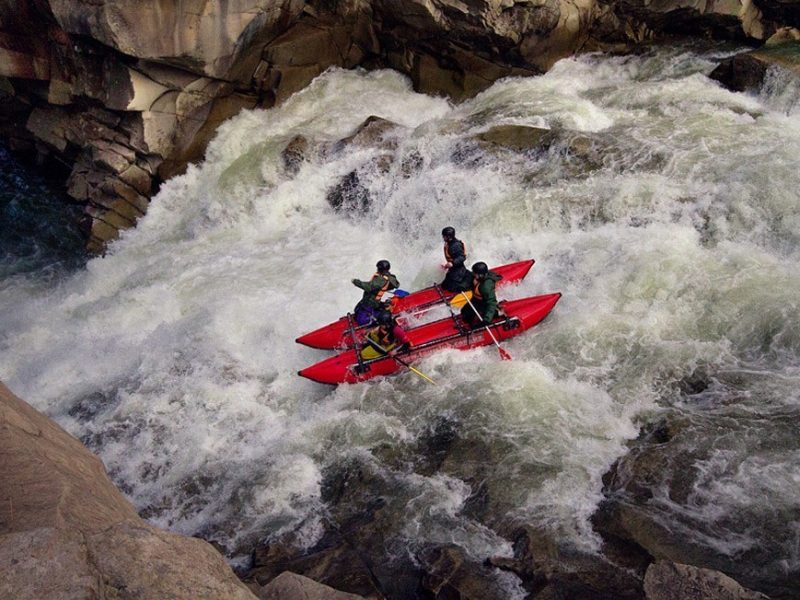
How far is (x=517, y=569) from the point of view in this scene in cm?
512

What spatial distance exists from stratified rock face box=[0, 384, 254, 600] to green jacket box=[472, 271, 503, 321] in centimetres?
443

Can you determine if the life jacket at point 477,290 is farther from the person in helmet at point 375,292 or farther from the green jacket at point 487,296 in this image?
the person in helmet at point 375,292

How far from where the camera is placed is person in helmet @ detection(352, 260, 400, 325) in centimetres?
820

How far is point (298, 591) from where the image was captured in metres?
4.37

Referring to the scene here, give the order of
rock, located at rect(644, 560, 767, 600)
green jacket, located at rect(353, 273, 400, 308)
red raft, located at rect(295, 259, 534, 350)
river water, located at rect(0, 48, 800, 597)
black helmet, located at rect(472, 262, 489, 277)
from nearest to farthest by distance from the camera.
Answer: rock, located at rect(644, 560, 767, 600), river water, located at rect(0, 48, 800, 597), black helmet, located at rect(472, 262, 489, 277), green jacket, located at rect(353, 273, 400, 308), red raft, located at rect(295, 259, 534, 350)

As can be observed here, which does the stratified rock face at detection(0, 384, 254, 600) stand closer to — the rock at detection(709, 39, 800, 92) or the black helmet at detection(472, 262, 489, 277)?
the black helmet at detection(472, 262, 489, 277)

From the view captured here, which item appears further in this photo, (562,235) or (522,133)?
(522,133)

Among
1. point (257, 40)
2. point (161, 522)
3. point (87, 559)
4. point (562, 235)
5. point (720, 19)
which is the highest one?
point (257, 40)

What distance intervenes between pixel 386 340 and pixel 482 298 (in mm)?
1150

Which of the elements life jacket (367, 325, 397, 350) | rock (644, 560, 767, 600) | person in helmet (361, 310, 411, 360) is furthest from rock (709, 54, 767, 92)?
rock (644, 560, 767, 600)

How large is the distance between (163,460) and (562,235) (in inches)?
222

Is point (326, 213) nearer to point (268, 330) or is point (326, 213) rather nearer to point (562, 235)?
point (268, 330)

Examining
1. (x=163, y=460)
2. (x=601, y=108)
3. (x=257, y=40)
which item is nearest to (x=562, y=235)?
(x=601, y=108)

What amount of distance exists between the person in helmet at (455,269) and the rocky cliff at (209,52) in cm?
498
